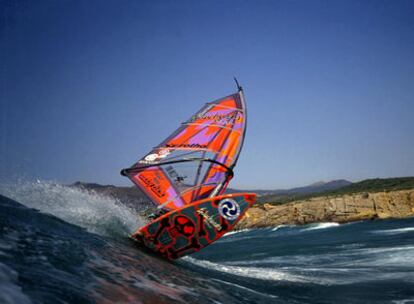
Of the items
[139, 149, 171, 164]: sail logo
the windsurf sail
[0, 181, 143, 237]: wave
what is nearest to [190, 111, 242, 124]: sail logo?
the windsurf sail

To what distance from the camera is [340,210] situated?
1960 inches

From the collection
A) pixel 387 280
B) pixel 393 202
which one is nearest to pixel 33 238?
pixel 387 280

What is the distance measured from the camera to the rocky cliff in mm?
46469

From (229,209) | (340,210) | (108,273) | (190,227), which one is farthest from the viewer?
(340,210)

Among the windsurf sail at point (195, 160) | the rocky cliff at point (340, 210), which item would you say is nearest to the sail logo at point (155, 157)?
the windsurf sail at point (195, 160)

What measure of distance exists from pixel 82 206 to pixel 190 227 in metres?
3.45

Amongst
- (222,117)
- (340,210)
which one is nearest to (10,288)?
(222,117)

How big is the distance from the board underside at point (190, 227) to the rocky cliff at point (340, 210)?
44839 millimetres

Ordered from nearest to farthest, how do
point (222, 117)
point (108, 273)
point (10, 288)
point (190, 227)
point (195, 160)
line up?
point (10, 288)
point (108, 273)
point (190, 227)
point (195, 160)
point (222, 117)

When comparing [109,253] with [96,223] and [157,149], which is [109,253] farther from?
[157,149]

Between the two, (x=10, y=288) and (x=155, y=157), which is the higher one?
(x=155, y=157)

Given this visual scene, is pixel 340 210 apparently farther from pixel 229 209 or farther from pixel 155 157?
pixel 229 209

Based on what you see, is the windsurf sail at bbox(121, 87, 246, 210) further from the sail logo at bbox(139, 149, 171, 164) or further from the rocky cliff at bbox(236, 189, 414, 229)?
the rocky cliff at bbox(236, 189, 414, 229)

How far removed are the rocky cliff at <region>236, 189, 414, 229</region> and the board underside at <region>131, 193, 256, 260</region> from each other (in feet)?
147
